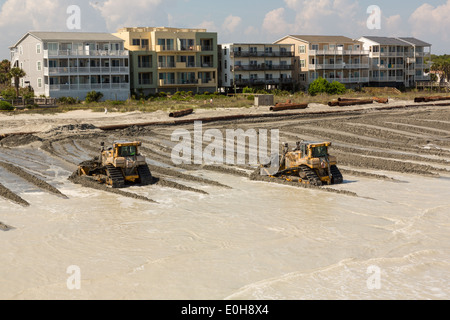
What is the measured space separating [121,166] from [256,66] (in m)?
56.8

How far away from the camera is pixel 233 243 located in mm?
16547

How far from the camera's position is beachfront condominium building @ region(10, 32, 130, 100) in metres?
62.8

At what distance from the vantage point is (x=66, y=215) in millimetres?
19797

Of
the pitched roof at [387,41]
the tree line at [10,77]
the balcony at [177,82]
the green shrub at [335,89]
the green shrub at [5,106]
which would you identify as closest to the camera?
the green shrub at [5,106]

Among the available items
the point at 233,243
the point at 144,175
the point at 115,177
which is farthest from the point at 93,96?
the point at 233,243

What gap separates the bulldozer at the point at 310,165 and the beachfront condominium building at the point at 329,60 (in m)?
57.2

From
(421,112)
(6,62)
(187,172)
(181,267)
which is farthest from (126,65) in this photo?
(181,267)

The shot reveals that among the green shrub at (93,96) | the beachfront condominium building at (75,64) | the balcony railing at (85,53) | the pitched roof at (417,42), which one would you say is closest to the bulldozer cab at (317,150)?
the green shrub at (93,96)

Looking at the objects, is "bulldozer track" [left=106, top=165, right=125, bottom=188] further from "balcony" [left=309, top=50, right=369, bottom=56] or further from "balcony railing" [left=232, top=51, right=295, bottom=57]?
"balcony" [left=309, top=50, right=369, bottom=56]

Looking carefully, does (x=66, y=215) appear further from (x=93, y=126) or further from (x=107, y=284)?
(x=93, y=126)

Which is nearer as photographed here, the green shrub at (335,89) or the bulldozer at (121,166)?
the bulldozer at (121,166)

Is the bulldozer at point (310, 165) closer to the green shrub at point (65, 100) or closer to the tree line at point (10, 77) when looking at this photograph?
the green shrub at point (65, 100)

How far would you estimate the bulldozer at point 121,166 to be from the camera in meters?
22.9

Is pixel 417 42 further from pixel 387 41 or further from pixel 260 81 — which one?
pixel 260 81
